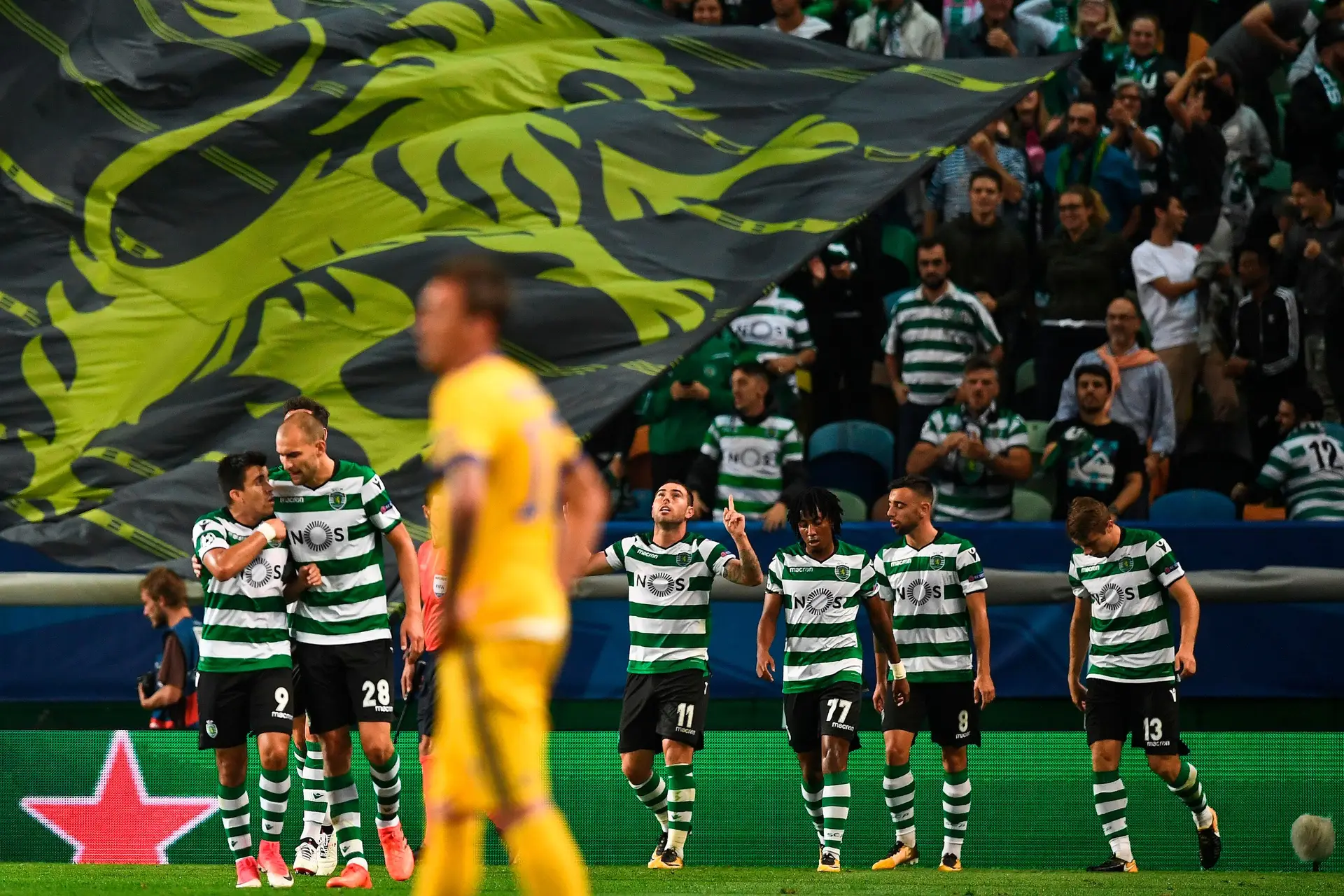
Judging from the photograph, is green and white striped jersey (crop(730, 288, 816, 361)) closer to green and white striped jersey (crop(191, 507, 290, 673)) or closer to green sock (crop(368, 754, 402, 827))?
green sock (crop(368, 754, 402, 827))

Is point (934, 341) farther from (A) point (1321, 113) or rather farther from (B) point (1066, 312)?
(A) point (1321, 113)

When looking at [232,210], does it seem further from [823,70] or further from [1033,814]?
[1033,814]

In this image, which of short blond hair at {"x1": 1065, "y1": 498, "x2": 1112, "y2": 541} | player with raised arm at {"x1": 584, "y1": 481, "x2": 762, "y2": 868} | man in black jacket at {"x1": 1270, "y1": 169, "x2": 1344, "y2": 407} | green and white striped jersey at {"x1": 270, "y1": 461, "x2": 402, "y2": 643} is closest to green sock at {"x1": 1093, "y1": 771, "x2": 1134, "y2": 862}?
short blond hair at {"x1": 1065, "y1": 498, "x2": 1112, "y2": 541}

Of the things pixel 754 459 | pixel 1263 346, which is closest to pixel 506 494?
pixel 754 459

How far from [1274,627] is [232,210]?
310 inches

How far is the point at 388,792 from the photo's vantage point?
870cm

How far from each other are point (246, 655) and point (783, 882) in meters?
2.96

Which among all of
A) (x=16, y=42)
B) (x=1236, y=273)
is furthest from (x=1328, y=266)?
(x=16, y=42)

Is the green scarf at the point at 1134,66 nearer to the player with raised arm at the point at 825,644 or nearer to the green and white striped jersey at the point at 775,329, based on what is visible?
the green and white striped jersey at the point at 775,329

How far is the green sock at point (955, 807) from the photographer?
34.0ft

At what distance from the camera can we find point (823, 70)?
1249 cm

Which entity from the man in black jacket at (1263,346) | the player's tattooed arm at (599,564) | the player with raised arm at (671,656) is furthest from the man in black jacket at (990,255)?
the player's tattooed arm at (599,564)

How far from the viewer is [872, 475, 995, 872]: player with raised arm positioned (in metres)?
10.3

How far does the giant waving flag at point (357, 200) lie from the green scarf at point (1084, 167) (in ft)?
6.67
